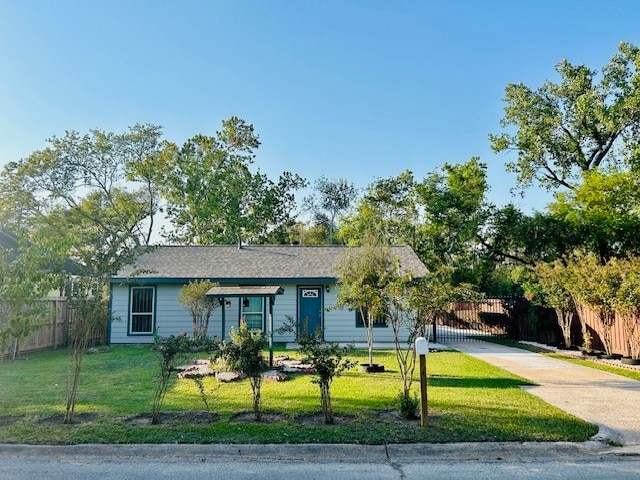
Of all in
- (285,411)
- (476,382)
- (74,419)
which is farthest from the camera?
(476,382)

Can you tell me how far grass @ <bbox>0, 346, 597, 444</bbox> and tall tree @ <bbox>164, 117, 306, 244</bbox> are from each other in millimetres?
21095

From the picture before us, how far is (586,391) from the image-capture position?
850cm

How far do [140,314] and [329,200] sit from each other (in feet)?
87.9

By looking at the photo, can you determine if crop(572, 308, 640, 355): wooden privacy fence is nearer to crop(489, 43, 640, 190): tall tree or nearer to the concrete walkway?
the concrete walkway

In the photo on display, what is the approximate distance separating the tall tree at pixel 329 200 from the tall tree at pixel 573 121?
18298mm

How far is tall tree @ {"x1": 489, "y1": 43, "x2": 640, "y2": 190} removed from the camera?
21797 mm

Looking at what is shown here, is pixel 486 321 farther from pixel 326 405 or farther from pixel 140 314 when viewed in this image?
pixel 326 405

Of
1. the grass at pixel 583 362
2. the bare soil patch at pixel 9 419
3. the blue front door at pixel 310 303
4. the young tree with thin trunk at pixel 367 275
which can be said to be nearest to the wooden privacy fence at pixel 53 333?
the blue front door at pixel 310 303

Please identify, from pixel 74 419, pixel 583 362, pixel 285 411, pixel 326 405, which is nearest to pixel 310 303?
pixel 583 362

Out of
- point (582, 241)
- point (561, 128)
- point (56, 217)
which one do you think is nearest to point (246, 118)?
point (56, 217)

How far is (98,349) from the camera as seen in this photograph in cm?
1541

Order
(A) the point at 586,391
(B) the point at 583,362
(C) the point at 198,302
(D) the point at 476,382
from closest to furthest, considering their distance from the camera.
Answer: (A) the point at 586,391, (D) the point at 476,382, (B) the point at 583,362, (C) the point at 198,302

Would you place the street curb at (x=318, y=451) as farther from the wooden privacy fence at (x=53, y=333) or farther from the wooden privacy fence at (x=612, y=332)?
the wooden privacy fence at (x=53, y=333)

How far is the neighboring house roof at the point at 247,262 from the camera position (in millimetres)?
17578
